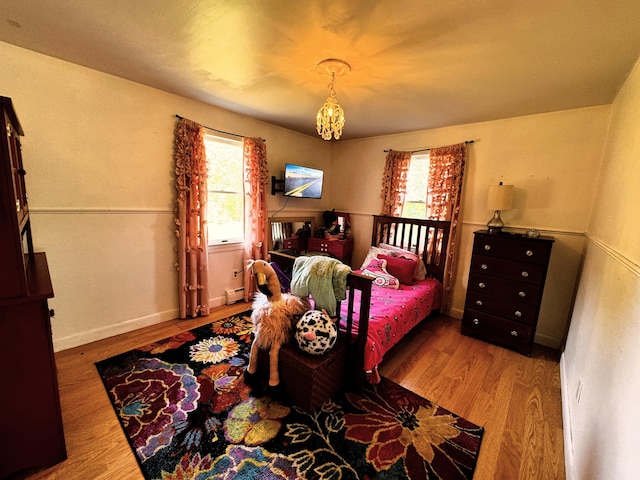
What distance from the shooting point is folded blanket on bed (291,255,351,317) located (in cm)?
178

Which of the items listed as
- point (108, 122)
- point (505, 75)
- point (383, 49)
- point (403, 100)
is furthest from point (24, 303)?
point (505, 75)

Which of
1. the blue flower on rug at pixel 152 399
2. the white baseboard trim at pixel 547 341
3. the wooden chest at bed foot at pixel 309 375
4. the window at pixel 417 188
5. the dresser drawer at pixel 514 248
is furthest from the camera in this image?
the window at pixel 417 188

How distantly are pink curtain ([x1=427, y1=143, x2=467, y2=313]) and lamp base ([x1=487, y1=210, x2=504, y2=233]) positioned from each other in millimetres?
366

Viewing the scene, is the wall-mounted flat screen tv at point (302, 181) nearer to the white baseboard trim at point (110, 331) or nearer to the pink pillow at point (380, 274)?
the pink pillow at point (380, 274)

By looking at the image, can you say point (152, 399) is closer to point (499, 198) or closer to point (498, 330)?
point (498, 330)

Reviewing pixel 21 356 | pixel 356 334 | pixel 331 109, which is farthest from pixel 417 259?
pixel 21 356

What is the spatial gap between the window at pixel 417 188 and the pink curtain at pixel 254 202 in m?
1.93

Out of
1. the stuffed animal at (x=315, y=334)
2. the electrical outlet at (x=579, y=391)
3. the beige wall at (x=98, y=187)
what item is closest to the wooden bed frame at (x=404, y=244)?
the stuffed animal at (x=315, y=334)

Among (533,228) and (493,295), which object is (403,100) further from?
(493,295)

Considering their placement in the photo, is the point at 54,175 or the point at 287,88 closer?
the point at 54,175

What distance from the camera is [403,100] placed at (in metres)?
2.42

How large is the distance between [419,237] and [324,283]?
2059mm

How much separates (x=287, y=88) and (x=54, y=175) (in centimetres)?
201

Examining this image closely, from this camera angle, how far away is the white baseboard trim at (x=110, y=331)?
7.14 ft
